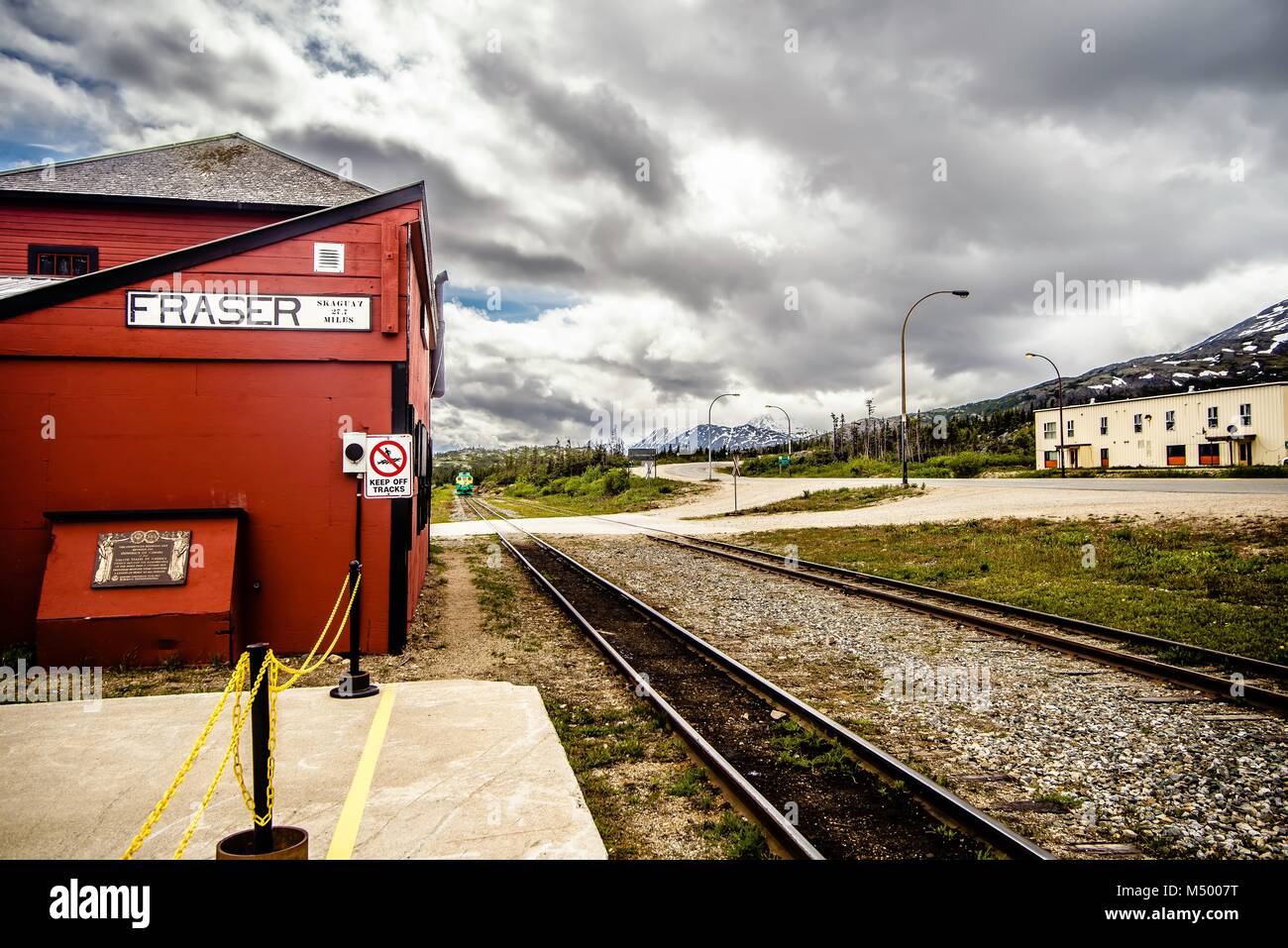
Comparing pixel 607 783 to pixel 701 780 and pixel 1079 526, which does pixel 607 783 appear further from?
pixel 1079 526

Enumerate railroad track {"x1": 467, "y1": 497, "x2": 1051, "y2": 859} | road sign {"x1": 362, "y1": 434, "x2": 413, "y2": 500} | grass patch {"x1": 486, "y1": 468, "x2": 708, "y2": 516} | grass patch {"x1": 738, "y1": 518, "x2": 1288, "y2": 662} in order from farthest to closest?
1. grass patch {"x1": 486, "y1": 468, "x2": 708, "y2": 516}
2. grass patch {"x1": 738, "y1": 518, "x2": 1288, "y2": 662}
3. road sign {"x1": 362, "y1": 434, "x2": 413, "y2": 500}
4. railroad track {"x1": 467, "y1": 497, "x2": 1051, "y2": 859}

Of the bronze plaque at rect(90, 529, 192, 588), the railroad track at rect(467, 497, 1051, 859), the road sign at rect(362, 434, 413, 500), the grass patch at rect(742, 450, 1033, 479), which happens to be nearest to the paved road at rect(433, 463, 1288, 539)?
the grass patch at rect(742, 450, 1033, 479)

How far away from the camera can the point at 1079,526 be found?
1984 cm

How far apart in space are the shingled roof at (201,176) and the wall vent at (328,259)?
22.0ft

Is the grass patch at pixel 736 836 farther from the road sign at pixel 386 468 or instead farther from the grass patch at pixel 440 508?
the grass patch at pixel 440 508

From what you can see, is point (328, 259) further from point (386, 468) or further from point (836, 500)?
point (836, 500)

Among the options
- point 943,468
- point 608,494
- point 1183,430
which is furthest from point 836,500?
point 1183,430

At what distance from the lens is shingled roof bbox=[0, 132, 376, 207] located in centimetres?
1451

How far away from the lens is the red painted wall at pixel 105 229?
1424cm

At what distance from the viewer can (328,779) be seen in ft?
16.8

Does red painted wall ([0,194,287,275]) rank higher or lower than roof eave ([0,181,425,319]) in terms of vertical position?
higher

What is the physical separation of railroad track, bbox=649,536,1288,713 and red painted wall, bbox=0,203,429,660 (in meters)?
8.97

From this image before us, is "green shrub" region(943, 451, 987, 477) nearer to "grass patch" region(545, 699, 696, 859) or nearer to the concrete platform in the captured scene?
"grass patch" region(545, 699, 696, 859)

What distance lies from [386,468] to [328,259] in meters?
3.68
